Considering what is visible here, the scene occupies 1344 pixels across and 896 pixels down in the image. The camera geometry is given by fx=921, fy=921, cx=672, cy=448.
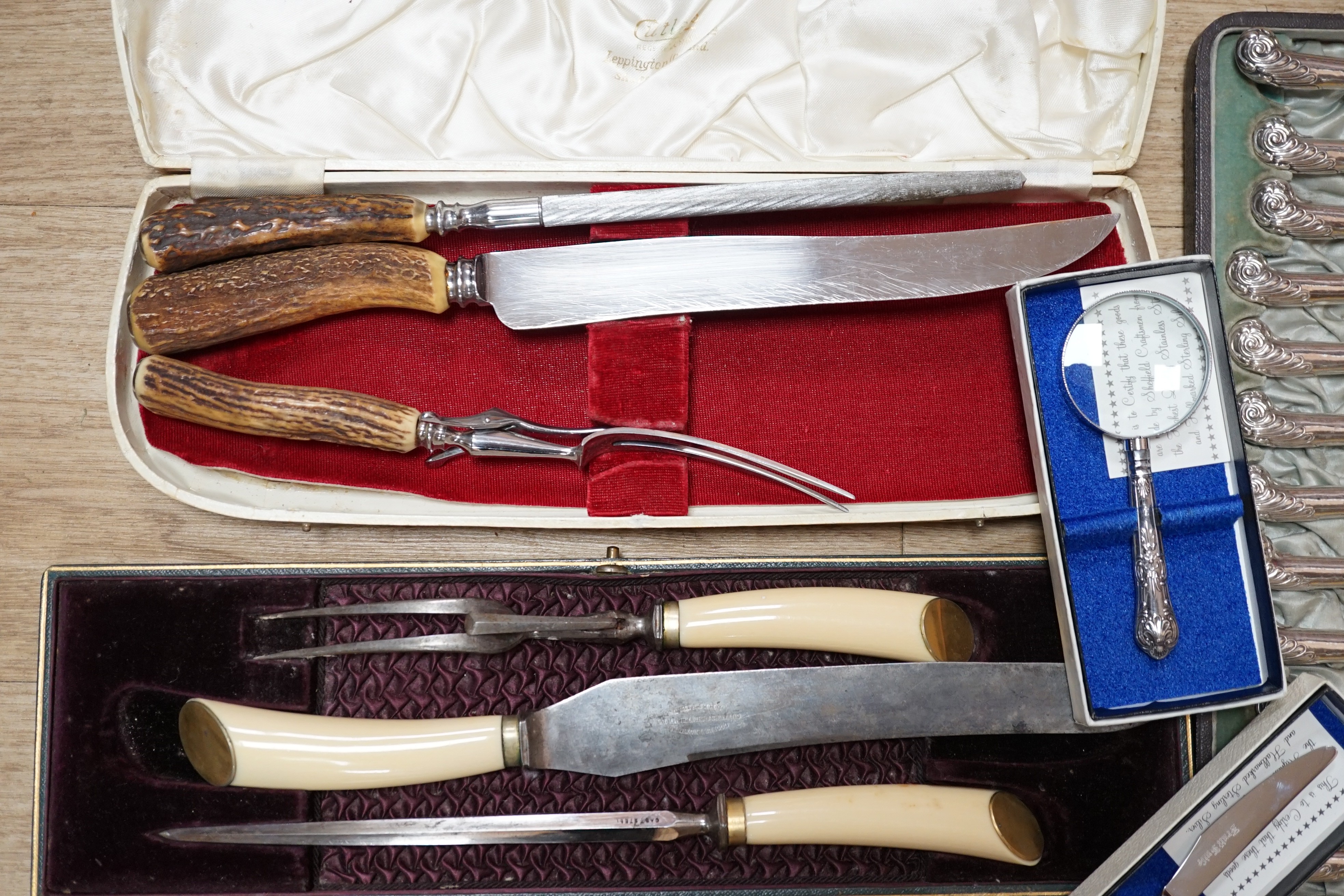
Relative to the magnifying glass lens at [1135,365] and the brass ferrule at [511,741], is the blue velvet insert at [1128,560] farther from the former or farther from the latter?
the brass ferrule at [511,741]

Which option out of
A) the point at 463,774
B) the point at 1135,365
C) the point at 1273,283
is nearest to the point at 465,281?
the point at 463,774

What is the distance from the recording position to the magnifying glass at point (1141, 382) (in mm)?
1334

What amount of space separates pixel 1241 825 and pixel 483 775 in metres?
1.06

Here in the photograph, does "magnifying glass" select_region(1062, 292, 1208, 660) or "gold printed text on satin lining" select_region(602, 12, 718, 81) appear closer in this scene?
"magnifying glass" select_region(1062, 292, 1208, 660)

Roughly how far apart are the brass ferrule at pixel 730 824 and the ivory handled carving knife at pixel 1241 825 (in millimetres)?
598

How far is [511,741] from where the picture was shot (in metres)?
1.26

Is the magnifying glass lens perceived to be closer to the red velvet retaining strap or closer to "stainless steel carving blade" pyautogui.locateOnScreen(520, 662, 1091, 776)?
"stainless steel carving blade" pyautogui.locateOnScreen(520, 662, 1091, 776)

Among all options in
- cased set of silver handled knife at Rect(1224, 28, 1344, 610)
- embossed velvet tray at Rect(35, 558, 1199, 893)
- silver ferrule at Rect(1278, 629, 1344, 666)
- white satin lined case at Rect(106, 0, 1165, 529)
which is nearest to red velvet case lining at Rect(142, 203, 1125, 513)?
white satin lined case at Rect(106, 0, 1165, 529)

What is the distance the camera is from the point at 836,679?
50.6 inches

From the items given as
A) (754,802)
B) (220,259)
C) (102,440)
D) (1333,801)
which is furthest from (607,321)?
(1333,801)

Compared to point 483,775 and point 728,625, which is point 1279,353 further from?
point 483,775

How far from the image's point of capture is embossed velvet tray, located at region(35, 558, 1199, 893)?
130 cm

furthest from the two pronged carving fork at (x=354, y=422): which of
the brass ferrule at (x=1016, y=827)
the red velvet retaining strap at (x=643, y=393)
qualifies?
the brass ferrule at (x=1016, y=827)

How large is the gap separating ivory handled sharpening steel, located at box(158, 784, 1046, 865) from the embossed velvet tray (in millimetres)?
51
